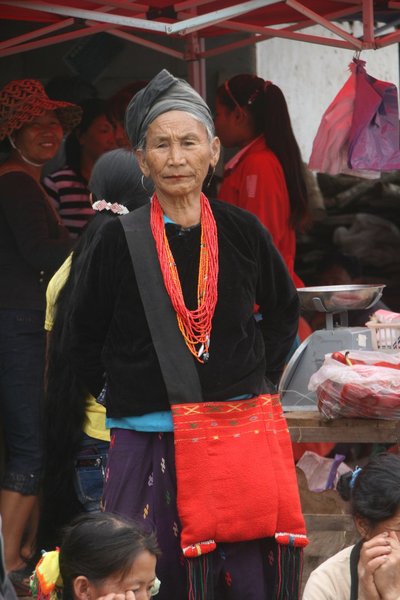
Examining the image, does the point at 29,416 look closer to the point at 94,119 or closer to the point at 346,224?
the point at 94,119

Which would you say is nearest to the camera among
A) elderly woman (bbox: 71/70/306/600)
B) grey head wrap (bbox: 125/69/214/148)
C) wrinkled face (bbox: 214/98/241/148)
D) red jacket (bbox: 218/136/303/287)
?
elderly woman (bbox: 71/70/306/600)

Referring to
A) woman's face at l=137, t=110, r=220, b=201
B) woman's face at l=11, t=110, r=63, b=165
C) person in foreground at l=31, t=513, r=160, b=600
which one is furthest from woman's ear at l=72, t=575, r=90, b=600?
woman's face at l=11, t=110, r=63, b=165

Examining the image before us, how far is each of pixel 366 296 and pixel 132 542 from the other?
2005 mm

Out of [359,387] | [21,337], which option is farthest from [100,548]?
[21,337]

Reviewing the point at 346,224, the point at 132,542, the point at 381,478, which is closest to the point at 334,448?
the point at 346,224

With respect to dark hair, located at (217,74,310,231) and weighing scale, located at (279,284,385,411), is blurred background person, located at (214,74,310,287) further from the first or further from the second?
weighing scale, located at (279,284,385,411)

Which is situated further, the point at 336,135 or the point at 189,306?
the point at 336,135

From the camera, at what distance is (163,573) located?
3.12 meters

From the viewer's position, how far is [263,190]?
218 inches

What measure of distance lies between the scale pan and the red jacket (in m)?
0.99

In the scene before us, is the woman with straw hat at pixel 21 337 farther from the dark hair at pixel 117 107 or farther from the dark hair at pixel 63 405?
the dark hair at pixel 117 107

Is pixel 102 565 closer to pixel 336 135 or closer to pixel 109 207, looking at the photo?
pixel 109 207

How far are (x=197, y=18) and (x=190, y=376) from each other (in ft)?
7.21

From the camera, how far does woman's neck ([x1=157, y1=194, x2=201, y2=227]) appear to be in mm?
3150
